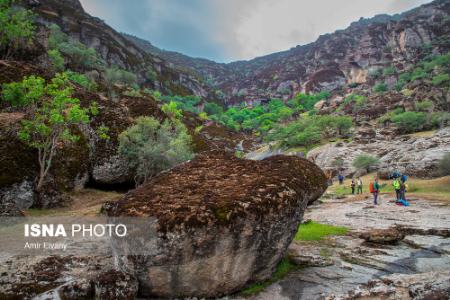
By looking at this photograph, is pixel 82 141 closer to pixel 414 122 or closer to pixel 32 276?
pixel 32 276

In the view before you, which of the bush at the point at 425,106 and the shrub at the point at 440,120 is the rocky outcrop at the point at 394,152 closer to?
the shrub at the point at 440,120

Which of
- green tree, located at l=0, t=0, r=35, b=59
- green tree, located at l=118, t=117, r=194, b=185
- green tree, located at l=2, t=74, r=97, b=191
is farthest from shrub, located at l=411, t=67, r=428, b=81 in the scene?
green tree, located at l=2, t=74, r=97, b=191

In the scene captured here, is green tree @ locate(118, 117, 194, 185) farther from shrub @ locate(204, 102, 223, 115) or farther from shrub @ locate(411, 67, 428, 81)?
shrub @ locate(204, 102, 223, 115)

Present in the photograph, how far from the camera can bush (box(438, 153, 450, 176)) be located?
3500 centimetres

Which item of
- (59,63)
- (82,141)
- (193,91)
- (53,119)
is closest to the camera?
(53,119)

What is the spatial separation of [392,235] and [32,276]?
13680 mm

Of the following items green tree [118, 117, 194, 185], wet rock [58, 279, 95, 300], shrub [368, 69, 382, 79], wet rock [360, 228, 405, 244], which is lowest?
wet rock [360, 228, 405, 244]

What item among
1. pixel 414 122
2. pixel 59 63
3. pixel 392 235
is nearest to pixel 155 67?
pixel 59 63

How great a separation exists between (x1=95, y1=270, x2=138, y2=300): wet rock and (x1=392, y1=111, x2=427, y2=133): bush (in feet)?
267

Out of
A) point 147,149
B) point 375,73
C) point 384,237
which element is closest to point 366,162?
point 147,149

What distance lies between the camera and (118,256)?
26.8ft

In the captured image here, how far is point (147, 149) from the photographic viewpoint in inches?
1184

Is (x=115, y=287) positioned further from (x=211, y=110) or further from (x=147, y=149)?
(x=211, y=110)

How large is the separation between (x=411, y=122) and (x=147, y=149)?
6892cm
